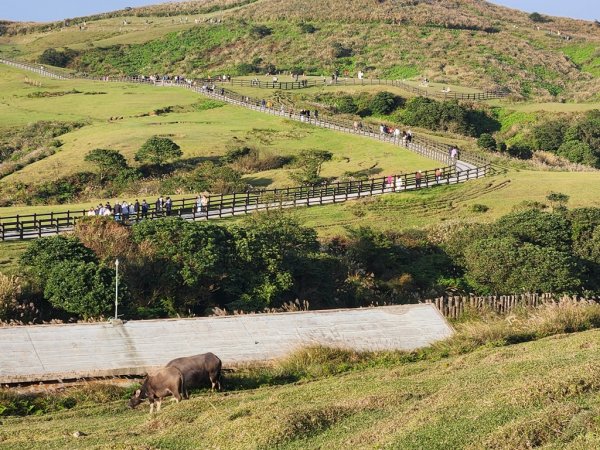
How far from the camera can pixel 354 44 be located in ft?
439

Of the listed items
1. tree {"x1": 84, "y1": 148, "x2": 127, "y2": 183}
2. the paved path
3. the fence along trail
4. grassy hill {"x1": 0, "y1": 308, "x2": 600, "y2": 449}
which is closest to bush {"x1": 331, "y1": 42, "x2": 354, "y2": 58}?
the fence along trail

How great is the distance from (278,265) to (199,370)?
48.5ft

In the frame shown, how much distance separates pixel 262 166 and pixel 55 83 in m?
51.3

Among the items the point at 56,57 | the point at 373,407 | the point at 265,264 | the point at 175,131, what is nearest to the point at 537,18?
the point at 56,57

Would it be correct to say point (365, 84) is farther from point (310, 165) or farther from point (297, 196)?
point (297, 196)

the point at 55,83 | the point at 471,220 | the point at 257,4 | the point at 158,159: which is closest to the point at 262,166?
the point at 158,159

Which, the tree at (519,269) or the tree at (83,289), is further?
the tree at (519,269)

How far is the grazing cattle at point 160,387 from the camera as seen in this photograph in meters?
20.0

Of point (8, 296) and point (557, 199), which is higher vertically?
point (8, 296)

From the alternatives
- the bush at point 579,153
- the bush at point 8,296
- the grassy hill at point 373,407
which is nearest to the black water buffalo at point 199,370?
the grassy hill at point 373,407

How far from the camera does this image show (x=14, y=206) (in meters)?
55.7

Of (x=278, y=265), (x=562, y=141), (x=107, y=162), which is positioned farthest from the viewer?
(x=562, y=141)

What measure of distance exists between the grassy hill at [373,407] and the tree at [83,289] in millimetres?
8126

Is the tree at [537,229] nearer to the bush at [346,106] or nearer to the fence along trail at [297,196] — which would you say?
the fence along trail at [297,196]
